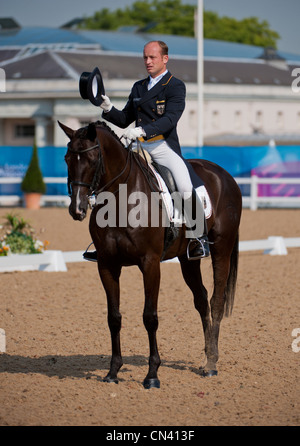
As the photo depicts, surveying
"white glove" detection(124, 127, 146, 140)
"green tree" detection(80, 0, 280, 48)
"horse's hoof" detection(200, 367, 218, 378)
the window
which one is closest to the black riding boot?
"white glove" detection(124, 127, 146, 140)

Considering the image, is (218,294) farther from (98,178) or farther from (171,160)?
(98,178)

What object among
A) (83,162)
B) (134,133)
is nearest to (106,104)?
(134,133)

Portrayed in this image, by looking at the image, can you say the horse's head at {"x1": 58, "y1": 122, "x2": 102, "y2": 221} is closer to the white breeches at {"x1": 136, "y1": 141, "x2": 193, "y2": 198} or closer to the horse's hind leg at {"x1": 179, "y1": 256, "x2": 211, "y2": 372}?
the white breeches at {"x1": 136, "y1": 141, "x2": 193, "y2": 198}

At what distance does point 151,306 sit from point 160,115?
164cm

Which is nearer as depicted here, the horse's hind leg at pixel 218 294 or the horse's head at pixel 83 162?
the horse's head at pixel 83 162

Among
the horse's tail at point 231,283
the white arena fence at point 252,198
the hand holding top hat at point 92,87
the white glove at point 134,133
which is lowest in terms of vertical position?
the white arena fence at point 252,198

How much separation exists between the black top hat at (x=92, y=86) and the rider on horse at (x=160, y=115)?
7 centimetres

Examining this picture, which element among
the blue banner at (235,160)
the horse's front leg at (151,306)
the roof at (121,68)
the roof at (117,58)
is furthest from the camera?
the roof at (117,58)

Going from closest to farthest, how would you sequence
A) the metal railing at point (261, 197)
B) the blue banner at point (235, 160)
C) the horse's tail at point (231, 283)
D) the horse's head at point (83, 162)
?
the horse's head at point (83, 162)
the horse's tail at point (231, 283)
the metal railing at point (261, 197)
the blue banner at point (235, 160)

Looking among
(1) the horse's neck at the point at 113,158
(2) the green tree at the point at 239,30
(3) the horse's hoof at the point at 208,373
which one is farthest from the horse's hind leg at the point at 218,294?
(2) the green tree at the point at 239,30

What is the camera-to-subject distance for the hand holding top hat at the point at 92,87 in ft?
20.9

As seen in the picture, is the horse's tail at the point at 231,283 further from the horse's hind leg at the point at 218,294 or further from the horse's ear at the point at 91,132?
the horse's ear at the point at 91,132

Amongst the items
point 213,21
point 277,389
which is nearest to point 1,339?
point 277,389

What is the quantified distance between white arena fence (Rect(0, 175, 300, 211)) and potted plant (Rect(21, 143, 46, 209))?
17.0 inches
